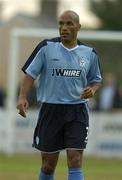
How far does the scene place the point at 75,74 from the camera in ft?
37.6

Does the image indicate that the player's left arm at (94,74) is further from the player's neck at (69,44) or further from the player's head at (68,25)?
the player's head at (68,25)

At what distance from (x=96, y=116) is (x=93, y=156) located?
974mm

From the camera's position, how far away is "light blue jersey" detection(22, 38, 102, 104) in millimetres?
11469

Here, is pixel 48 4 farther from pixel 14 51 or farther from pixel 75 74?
pixel 75 74

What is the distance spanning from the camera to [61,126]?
11570 millimetres

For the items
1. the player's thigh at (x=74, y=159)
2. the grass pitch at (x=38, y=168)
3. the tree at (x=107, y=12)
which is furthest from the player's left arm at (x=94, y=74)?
the tree at (x=107, y=12)

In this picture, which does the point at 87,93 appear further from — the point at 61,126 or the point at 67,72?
the point at 61,126

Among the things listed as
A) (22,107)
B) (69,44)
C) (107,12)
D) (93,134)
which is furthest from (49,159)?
(107,12)

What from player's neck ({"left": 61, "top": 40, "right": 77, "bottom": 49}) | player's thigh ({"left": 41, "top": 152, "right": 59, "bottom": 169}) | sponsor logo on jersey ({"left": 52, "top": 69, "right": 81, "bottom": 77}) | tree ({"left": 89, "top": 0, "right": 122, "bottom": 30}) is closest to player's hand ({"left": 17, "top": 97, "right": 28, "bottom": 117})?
sponsor logo on jersey ({"left": 52, "top": 69, "right": 81, "bottom": 77})

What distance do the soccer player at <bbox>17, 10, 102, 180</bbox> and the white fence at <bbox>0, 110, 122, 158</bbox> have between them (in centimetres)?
1106

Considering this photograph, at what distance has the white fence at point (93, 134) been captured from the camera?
22.7m

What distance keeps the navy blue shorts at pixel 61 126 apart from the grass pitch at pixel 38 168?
4120 millimetres

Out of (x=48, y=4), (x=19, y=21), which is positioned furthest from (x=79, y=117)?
(x=48, y=4)

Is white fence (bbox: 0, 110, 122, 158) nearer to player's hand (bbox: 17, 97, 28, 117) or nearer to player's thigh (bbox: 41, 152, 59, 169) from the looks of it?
player's thigh (bbox: 41, 152, 59, 169)
